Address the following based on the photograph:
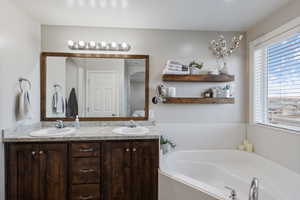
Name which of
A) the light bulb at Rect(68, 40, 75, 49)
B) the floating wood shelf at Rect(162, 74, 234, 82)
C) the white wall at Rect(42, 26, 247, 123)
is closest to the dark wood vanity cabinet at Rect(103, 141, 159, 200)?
the white wall at Rect(42, 26, 247, 123)

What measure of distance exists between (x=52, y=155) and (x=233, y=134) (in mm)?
2555

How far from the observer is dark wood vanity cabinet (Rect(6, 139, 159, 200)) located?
2.09m

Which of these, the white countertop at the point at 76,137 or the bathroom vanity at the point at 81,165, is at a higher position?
the white countertop at the point at 76,137

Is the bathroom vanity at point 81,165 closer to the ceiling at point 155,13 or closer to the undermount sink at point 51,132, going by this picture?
the undermount sink at point 51,132

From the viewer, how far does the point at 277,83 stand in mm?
2406

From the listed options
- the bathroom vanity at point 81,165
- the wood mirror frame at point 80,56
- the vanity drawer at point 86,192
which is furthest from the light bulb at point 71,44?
the vanity drawer at point 86,192

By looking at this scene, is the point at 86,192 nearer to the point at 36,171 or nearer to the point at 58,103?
the point at 36,171

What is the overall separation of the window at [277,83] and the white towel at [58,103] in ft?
9.28

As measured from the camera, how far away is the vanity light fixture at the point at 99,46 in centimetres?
275

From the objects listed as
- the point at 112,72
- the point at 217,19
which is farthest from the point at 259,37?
the point at 112,72

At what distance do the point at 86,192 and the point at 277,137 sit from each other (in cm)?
236

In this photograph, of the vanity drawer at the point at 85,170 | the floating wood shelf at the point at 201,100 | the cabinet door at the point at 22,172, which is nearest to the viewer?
the cabinet door at the point at 22,172

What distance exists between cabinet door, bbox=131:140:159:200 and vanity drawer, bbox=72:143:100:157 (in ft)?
1.39

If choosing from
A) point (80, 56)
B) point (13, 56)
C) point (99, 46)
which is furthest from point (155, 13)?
point (13, 56)
